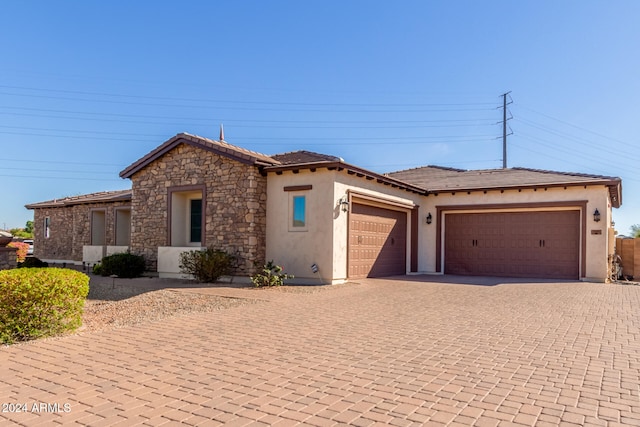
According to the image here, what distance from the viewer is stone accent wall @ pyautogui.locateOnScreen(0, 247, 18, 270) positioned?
37.1ft

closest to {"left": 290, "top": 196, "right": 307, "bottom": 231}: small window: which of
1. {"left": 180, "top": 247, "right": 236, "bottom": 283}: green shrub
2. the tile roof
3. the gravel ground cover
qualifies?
{"left": 180, "top": 247, "right": 236, "bottom": 283}: green shrub

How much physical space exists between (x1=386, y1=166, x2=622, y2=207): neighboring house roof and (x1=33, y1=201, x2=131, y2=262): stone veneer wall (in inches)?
550

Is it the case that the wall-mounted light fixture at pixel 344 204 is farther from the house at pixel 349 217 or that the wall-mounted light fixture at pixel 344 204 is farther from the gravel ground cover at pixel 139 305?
the gravel ground cover at pixel 139 305

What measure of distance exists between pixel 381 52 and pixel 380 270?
8.99 meters

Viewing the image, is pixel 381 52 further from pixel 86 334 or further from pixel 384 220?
pixel 86 334

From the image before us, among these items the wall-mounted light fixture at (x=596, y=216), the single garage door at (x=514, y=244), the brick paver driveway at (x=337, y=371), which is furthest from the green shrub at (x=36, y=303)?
the wall-mounted light fixture at (x=596, y=216)

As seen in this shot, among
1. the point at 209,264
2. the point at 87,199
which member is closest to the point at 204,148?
the point at 209,264

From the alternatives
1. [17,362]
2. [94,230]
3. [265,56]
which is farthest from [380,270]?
[94,230]

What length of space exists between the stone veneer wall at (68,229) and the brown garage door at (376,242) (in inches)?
454

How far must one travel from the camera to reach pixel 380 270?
53.8 feet

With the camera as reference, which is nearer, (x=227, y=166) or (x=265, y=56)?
(x=227, y=166)

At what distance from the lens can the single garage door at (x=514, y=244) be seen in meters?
16.5

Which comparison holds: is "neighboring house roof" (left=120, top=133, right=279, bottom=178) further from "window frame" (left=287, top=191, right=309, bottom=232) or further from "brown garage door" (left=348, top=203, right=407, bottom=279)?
"brown garage door" (left=348, top=203, right=407, bottom=279)

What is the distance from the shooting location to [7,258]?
11.4 metres
